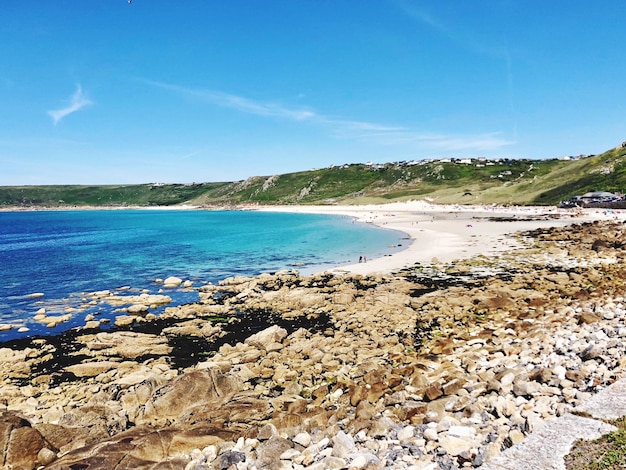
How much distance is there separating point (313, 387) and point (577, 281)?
20896 millimetres

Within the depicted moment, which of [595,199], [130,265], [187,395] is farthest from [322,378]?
[595,199]

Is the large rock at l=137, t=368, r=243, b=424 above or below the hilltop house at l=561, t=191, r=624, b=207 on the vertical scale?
below

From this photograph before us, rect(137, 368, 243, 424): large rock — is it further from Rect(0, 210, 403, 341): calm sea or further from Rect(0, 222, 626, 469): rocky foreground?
Rect(0, 210, 403, 341): calm sea

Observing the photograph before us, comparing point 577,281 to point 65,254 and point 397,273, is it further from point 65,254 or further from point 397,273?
point 65,254

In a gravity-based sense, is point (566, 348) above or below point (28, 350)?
above

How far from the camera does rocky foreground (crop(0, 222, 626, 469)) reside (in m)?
9.27

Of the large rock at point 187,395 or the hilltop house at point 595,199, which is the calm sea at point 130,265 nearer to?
the large rock at point 187,395

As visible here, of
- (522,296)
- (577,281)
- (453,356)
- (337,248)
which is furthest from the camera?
(337,248)

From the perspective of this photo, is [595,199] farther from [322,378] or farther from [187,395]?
[187,395]

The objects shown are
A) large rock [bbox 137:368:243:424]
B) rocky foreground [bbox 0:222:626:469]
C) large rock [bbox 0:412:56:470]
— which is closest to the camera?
rocky foreground [bbox 0:222:626:469]

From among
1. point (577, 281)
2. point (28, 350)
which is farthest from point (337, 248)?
point (28, 350)

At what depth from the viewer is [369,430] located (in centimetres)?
976

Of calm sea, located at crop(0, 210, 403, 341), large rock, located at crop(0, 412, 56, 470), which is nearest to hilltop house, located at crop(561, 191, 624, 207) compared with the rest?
calm sea, located at crop(0, 210, 403, 341)

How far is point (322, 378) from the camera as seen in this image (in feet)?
47.5
